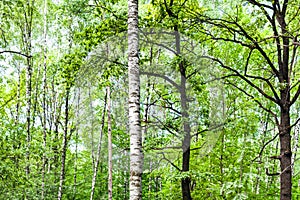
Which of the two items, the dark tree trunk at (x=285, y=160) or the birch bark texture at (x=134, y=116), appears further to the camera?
the dark tree trunk at (x=285, y=160)

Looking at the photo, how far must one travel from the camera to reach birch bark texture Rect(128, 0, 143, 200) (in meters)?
3.47

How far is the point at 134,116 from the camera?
3.61 metres

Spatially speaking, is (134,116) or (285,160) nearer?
(134,116)

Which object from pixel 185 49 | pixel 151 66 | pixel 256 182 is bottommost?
pixel 256 182

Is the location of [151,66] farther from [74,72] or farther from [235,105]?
[235,105]

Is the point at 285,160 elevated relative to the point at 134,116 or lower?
lower

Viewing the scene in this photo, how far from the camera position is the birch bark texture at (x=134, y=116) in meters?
3.47

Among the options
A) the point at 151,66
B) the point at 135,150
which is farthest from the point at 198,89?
the point at 135,150

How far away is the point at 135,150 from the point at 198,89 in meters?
2.07

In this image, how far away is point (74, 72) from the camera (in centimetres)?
491

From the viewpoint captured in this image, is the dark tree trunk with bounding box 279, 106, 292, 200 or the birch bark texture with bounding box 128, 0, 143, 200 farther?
the dark tree trunk with bounding box 279, 106, 292, 200

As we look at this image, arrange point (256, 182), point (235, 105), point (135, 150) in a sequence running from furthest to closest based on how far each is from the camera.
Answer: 1. point (256, 182)
2. point (235, 105)
3. point (135, 150)

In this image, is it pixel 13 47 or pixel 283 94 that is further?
pixel 13 47

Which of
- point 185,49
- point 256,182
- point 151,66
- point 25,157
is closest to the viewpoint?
point 151,66
